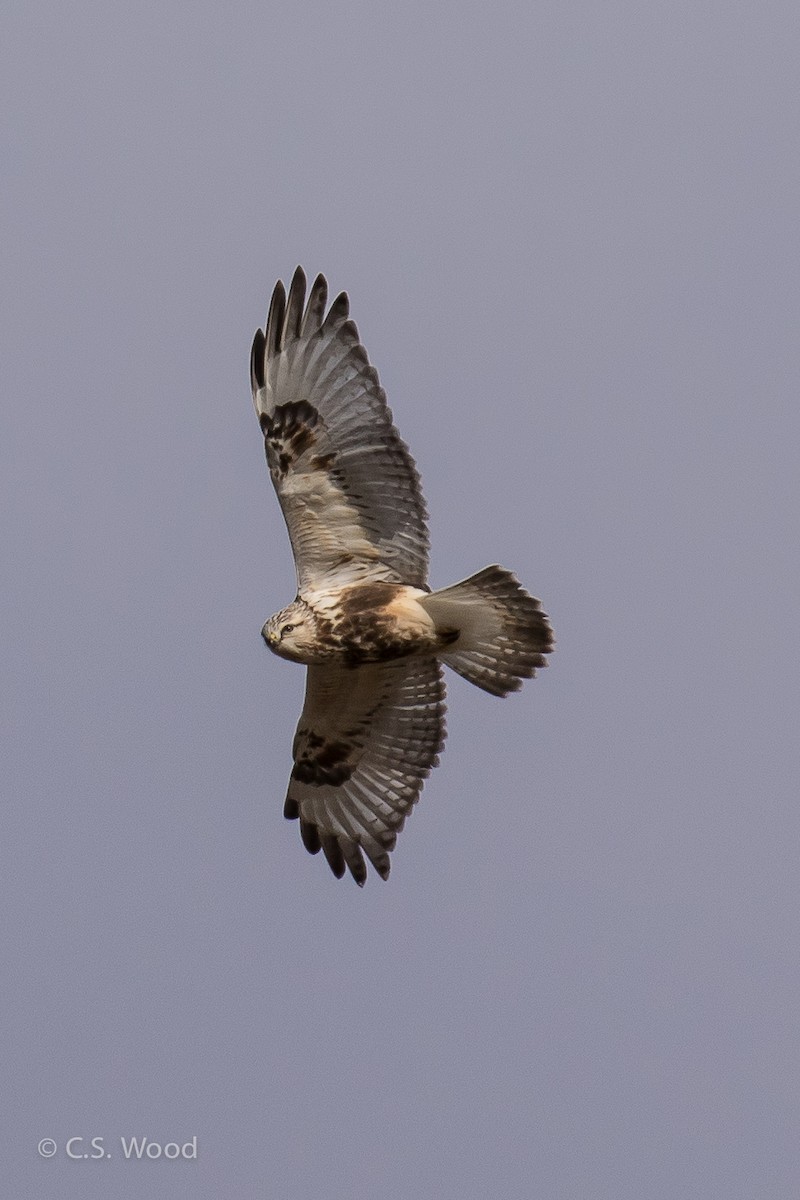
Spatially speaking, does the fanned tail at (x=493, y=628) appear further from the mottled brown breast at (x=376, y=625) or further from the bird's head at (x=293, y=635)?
the bird's head at (x=293, y=635)

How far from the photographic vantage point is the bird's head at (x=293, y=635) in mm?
10492

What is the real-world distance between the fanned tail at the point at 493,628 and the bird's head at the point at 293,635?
0.60 meters

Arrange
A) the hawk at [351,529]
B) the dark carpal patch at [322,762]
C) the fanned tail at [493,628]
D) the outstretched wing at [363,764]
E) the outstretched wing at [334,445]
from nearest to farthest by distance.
Answer: the fanned tail at [493,628], the hawk at [351,529], the outstretched wing at [334,445], the outstretched wing at [363,764], the dark carpal patch at [322,762]

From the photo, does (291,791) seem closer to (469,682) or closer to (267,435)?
(469,682)

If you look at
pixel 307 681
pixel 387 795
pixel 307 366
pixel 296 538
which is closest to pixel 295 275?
pixel 307 366

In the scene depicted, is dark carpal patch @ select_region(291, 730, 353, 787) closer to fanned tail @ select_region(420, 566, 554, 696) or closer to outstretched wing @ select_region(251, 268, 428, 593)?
fanned tail @ select_region(420, 566, 554, 696)

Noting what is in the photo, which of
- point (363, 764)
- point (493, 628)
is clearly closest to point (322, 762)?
point (363, 764)

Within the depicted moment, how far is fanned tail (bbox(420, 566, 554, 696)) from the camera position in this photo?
10430 millimetres

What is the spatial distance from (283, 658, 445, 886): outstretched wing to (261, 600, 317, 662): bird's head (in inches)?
33.7

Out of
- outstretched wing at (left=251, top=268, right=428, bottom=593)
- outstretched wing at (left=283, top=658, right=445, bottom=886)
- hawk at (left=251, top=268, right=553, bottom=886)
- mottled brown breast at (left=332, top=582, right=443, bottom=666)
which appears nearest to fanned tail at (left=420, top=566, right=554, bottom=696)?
hawk at (left=251, top=268, right=553, bottom=886)

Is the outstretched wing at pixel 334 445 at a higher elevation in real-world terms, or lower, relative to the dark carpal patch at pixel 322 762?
higher

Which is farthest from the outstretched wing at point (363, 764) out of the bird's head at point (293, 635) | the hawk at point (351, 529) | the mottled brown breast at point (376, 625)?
the bird's head at point (293, 635)

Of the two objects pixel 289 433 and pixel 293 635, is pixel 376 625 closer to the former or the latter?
pixel 293 635

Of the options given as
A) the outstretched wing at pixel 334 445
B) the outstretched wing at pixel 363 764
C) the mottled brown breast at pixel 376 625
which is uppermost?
the outstretched wing at pixel 334 445
